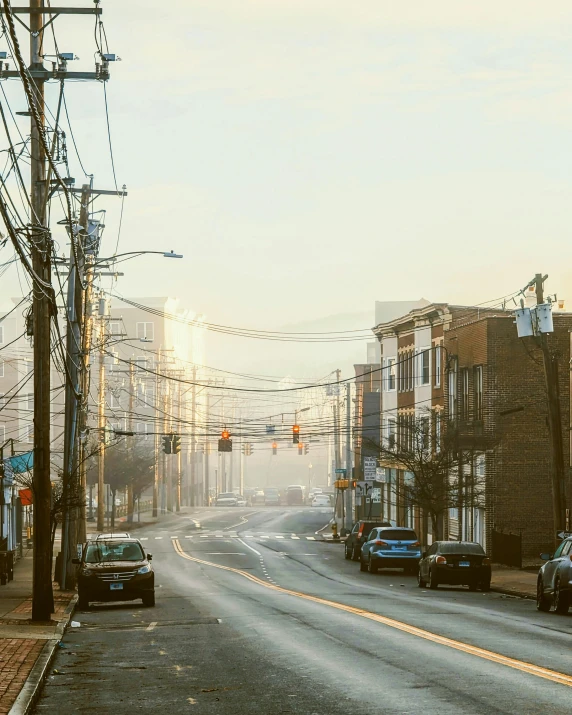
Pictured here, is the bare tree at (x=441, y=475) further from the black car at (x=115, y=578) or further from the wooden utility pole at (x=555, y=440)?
the black car at (x=115, y=578)

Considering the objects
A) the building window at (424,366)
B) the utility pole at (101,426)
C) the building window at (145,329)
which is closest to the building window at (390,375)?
the building window at (424,366)

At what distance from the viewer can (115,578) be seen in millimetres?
28766

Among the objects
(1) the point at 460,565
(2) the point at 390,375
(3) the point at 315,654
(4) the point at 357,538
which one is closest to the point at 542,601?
(1) the point at 460,565

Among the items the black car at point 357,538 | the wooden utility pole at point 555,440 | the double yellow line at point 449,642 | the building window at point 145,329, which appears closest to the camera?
the double yellow line at point 449,642

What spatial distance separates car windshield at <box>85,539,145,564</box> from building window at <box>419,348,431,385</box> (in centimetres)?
3328

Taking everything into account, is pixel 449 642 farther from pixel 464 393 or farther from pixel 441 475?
pixel 464 393

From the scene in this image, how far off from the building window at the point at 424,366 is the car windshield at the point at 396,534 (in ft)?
57.0

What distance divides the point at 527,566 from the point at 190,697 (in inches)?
1382

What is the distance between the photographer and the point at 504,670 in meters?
15.0

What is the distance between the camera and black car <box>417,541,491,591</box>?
115 feet

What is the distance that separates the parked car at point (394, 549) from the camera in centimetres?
4491

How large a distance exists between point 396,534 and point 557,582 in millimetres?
19581

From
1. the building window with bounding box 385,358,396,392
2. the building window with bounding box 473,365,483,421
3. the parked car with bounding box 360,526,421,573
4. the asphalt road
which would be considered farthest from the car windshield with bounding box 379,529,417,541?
the building window with bounding box 385,358,396,392

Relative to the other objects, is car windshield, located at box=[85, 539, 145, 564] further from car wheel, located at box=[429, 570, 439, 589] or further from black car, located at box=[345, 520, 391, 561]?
black car, located at box=[345, 520, 391, 561]
